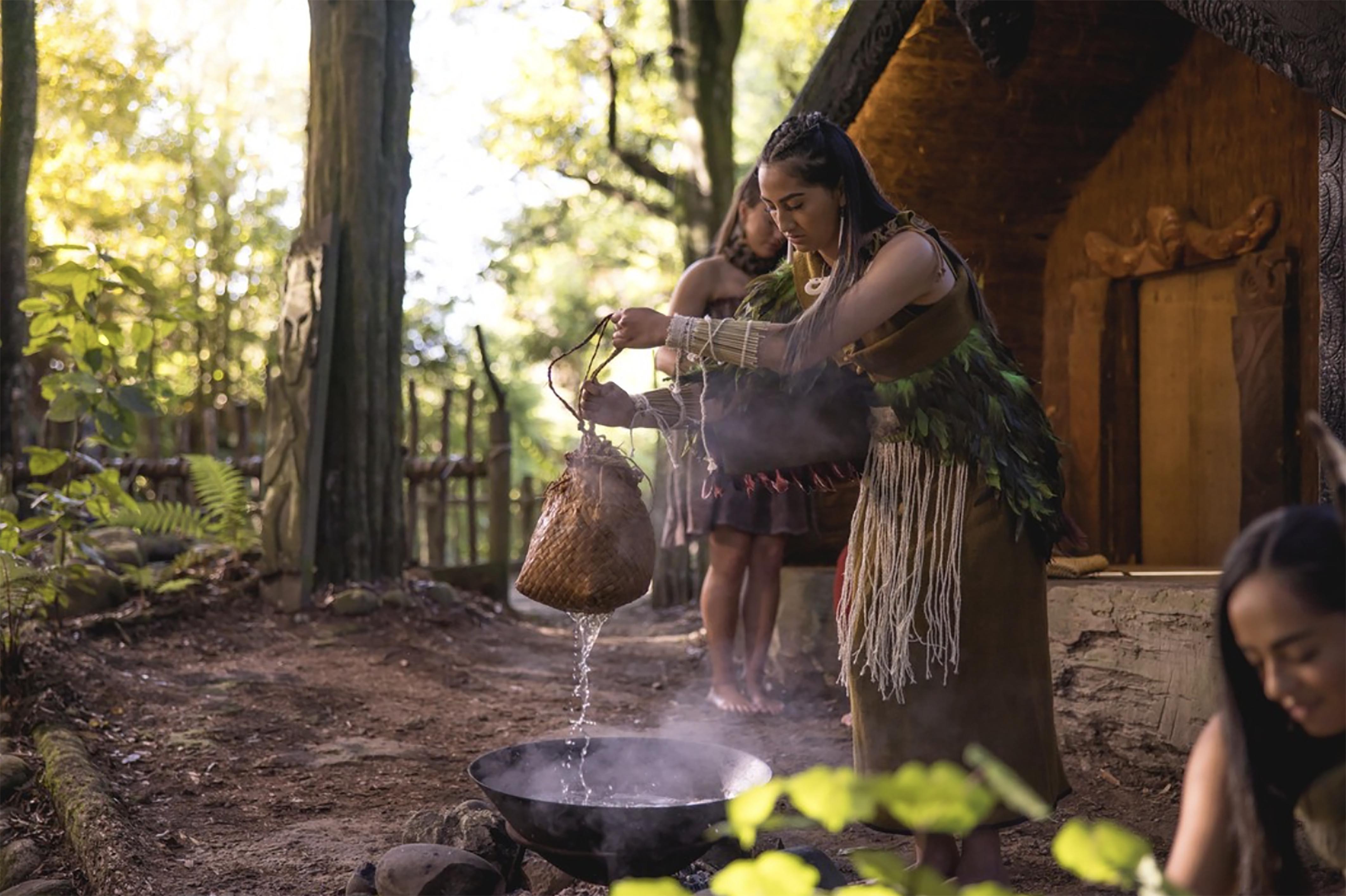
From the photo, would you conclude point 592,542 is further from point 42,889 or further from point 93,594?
point 93,594

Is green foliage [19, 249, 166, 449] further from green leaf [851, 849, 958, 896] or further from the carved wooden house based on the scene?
green leaf [851, 849, 958, 896]

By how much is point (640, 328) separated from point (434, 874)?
1.32 meters

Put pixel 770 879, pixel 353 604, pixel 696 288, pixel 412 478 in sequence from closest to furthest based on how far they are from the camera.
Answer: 1. pixel 770 879
2. pixel 696 288
3. pixel 353 604
4. pixel 412 478

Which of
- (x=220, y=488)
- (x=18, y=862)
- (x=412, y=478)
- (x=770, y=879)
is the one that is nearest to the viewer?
(x=770, y=879)

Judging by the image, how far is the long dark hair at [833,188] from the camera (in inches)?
97.7

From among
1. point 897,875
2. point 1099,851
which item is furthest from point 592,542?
point 1099,851

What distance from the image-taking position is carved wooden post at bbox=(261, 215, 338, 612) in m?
6.79

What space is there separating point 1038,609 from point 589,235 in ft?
61.1

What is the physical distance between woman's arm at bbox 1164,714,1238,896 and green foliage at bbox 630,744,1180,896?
1.40 ft

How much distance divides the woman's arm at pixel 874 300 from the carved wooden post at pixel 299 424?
470 centimetres

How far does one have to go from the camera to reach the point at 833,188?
2547 millimetres

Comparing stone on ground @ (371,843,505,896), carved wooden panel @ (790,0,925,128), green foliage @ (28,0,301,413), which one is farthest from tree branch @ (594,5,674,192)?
stone on ground @ (371,843,505,896)

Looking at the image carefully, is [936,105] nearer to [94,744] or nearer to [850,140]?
[850,140]

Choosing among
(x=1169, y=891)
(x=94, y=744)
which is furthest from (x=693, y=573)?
(x=1169, y=891)
